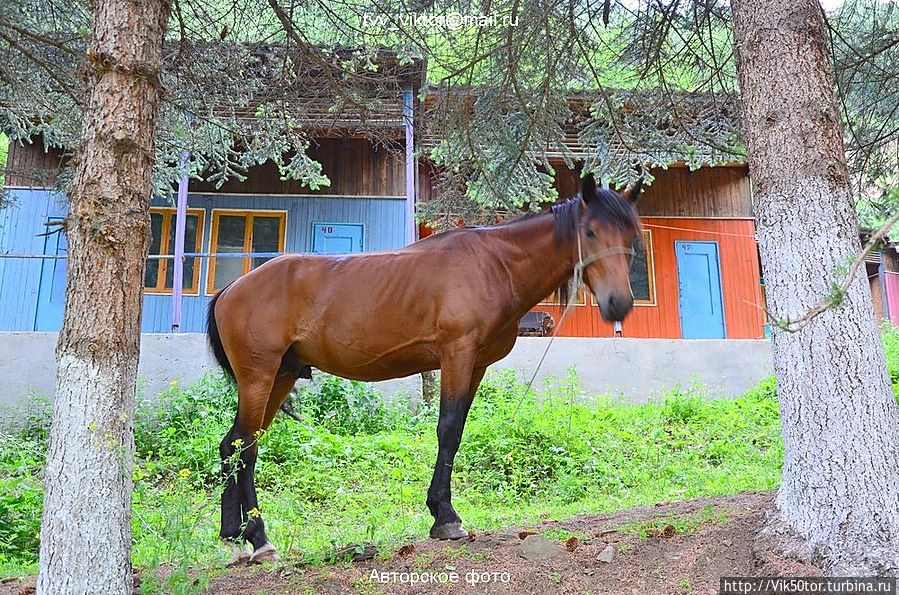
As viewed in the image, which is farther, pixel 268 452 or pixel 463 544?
pixel 268 452

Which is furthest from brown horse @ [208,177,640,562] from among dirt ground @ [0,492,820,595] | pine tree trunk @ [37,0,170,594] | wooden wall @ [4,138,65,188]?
wooden wall @ [4,138,65,188]

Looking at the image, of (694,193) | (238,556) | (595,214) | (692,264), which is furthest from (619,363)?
(238,556)

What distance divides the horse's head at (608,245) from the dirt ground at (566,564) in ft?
4.02

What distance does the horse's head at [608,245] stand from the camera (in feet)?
12.3

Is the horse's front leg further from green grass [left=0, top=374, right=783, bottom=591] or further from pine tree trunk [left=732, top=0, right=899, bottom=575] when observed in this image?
pine tree trunk [left=732, top=0, right=899, bottom=575]

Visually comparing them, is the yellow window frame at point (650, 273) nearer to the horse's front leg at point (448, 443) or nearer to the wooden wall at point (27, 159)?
the horse's front leg at point (448, 443)

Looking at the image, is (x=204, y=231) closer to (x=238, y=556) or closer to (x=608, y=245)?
(x=238, y=556)

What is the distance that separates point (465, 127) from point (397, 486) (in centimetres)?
361

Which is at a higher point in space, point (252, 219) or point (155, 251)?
point (252, 219)

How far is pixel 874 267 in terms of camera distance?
1964cm

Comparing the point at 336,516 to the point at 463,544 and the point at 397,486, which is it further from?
the point at 463,544

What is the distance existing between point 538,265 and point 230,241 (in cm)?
1018

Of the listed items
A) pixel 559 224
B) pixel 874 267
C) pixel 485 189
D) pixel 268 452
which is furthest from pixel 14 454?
pixel 874 267

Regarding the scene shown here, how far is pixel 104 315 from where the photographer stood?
2836 mm
